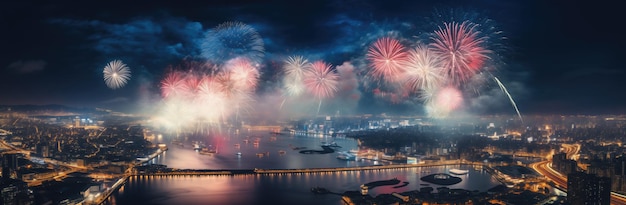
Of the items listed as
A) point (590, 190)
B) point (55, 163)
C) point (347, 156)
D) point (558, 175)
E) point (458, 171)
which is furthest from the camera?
point (347, 156)

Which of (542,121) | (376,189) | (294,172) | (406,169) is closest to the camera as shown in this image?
(376,189)

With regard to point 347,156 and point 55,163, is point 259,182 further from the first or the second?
point 55,163

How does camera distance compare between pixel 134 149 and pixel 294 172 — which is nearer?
pixel 294 172

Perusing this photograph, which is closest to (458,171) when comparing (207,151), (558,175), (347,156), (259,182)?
(558,175)

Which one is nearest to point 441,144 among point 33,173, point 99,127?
point 33,173

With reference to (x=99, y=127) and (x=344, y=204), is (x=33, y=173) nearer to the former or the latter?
(x=344, y=204)

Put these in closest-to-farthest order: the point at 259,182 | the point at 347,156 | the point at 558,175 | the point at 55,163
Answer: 1. the point at 259,182
2. the point at 558,175
3. the point at 55,163
4. the point at 347,156

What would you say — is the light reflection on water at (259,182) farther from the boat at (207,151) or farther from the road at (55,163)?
the road at (55,163)
